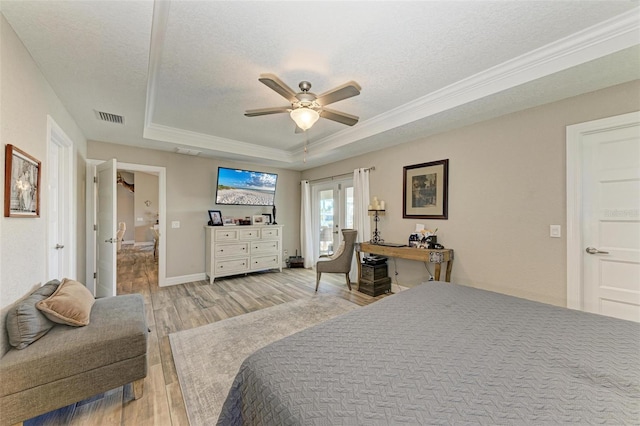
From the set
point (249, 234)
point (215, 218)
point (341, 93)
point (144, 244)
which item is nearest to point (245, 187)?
point (215, 218)

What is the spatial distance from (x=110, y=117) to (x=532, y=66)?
438 centimetres

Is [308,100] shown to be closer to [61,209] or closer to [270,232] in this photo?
[61,209]

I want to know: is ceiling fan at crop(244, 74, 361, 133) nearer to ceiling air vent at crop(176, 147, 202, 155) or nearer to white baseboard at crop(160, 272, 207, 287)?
ceiling air vent at crop(176, 147, 202, 155)

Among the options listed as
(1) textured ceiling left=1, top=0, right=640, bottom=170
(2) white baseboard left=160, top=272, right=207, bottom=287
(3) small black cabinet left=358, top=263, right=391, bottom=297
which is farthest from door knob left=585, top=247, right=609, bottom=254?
(2) white baseboard left=160, top=272, right=207, bottom=287

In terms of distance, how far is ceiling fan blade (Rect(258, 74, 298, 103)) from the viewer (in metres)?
1.76

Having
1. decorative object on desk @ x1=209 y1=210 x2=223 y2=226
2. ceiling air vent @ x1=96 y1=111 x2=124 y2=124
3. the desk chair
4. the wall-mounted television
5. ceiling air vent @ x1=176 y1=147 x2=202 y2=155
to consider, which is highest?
ceiling air vent @ x1=96 y1=111 x2=124 y2=124

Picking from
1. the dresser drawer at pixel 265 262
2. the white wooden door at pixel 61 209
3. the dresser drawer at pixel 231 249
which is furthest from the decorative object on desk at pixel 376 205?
the white wooden door at pixel 61 209

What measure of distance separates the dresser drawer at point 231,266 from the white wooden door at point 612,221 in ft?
15.4

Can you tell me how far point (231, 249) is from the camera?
15.3 feet

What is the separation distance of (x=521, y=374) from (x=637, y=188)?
2.31 meters

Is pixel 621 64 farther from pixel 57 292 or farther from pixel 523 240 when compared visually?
pixel 57 292

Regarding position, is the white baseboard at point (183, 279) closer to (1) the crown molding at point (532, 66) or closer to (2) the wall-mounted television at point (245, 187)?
(2) the wall-mounted television at point (245, 187)

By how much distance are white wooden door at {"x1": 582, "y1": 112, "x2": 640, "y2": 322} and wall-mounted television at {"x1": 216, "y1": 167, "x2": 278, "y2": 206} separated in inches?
187

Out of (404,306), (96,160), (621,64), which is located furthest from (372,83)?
(96,160)
